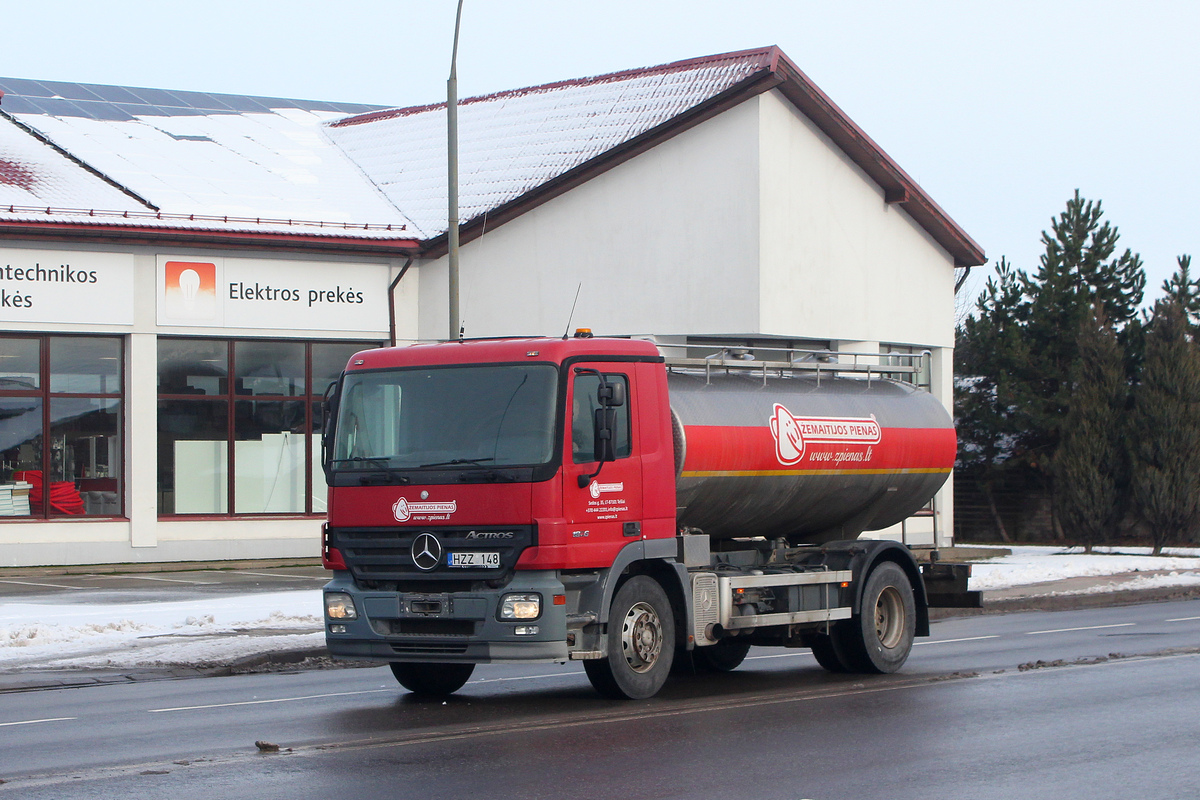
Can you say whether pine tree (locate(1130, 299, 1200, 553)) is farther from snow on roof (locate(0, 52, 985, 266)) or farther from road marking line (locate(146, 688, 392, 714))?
road marking line (locate(146, 688, 392, 714))

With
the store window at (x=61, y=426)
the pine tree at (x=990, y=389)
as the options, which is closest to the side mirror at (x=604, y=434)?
the store window at (x=61, y=426)

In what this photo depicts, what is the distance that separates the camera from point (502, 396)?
37.8ft

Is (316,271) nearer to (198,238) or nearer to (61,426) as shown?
(198,238)

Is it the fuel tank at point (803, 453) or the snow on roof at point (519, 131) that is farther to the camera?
the snow on roof at point (519, 131)

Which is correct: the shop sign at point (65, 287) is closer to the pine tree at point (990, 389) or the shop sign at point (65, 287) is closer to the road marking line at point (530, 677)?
the road marking line at point (530, 677)

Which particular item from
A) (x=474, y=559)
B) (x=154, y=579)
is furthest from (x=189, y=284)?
(x=474, y=559)

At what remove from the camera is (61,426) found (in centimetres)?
2727

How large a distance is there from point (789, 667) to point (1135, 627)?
19.5ft

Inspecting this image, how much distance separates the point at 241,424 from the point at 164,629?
11566mm

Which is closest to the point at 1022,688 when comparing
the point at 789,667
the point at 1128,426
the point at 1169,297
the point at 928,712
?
the point at 928,712

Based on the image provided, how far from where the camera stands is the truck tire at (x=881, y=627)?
45.5 feet

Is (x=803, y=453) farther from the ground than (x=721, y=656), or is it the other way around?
(x=803, y=453)

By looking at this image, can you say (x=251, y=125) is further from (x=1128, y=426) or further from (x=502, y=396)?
(x=502, y=396)

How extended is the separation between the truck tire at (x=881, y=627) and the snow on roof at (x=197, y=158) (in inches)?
664
